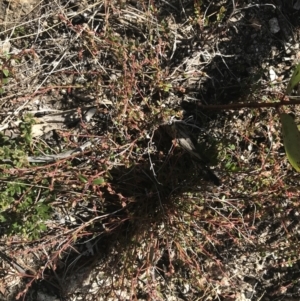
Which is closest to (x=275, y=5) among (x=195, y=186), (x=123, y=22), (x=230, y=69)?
(x=230, y=69)

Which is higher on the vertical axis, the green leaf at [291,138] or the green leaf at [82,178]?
the green leaf at [291,138]

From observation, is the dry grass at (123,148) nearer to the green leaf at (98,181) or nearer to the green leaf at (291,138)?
the green leaf at (98,181)

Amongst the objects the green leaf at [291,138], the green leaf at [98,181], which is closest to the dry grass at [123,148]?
the green leaf at [98,181]

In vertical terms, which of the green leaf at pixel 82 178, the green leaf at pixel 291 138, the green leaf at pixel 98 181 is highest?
the green leaf at pixel 291 138

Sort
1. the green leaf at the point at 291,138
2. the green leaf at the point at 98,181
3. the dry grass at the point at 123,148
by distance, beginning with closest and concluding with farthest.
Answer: the green leaf at the point at 291,138
the green leaf at the point at 98,181
the dry grass at the point at 123,148

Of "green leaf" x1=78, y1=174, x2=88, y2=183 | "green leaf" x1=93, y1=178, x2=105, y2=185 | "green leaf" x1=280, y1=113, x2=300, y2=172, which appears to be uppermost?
"green leaf" x1=280, y1=113, x2=300, y2=172

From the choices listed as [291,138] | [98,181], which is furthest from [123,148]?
[291,138]

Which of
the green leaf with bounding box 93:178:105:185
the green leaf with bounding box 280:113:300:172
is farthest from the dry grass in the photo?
the green leaf with bounding box 280:113:300:172

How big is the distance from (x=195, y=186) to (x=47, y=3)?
4.50 feet

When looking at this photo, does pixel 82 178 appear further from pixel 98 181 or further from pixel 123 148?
pixel 123 148

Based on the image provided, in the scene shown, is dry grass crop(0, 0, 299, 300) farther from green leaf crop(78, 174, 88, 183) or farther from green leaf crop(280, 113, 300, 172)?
green leaf crop(280, 113, 300, 172)

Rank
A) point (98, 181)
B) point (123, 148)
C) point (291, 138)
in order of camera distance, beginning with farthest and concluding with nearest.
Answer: point (123, 148), point (98, 181), point (291, 138)

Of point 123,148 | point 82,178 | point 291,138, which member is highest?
point 291,138

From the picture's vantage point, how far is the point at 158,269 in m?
2.97
